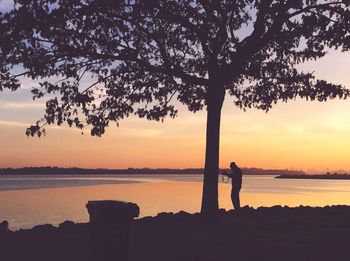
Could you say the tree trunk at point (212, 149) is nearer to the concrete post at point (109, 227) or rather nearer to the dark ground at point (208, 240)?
the dark ground at point (208, 240)

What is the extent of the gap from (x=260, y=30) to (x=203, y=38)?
78.2 inches

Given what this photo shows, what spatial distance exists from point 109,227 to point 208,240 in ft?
18.8

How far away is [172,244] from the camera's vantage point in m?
13.9

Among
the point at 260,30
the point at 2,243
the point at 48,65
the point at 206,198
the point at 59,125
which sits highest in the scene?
the point at 260,30

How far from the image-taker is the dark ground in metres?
12.5

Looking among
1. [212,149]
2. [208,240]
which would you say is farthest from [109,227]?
[212,149]

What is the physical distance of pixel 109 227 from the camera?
30.8 feet

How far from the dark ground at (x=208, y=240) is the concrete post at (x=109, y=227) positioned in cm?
268

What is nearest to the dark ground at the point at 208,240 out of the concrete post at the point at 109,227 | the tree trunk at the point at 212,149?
the tree trunk at the point at 212,149

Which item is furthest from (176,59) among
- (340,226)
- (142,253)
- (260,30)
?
(142,253)

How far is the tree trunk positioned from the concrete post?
9.37 m

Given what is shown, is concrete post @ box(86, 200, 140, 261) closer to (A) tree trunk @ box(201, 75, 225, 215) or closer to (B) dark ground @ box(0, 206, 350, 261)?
(B) dark ground @ box(0, 206, 350, 261)

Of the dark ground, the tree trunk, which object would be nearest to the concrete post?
the dark ground

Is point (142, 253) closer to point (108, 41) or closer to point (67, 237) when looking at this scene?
point (67, 237)
